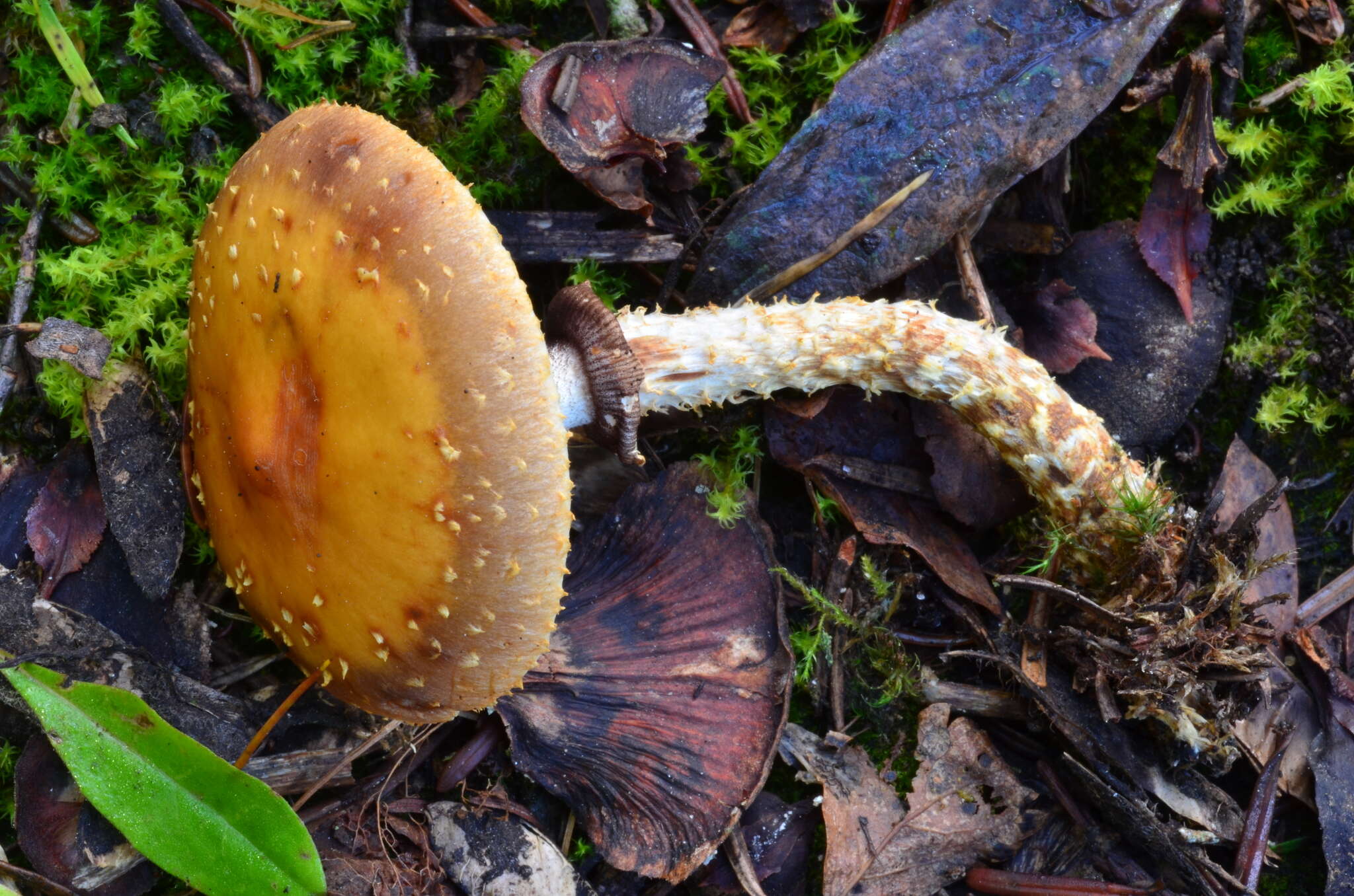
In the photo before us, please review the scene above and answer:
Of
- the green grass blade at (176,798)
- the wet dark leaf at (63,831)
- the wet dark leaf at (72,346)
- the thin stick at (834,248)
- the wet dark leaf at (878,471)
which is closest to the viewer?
the green grass blade at (176,798)

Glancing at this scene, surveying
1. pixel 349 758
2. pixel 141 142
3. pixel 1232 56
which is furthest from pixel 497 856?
pixel 1232 56

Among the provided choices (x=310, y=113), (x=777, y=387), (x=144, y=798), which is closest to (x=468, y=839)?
(x=144, y=798)

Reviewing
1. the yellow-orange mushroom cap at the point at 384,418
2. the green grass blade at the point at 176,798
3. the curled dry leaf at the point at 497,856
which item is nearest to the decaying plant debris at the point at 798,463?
the curled dry leaf at the point at 497,856

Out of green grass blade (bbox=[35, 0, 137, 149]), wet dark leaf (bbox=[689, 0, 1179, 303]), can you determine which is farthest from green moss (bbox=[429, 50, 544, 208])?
green grass blade (bbox=[35, 0, 137, 149])

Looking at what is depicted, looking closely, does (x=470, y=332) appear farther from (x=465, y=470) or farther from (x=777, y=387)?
(x=777, y=387)

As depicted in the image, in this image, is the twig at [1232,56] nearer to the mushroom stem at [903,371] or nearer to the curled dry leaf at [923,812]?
the mushroom stem at [903,371]

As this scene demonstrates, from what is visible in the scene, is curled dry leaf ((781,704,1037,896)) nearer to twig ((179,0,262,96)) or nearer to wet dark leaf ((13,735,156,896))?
wet dark leaf ((13,735,156,896))
